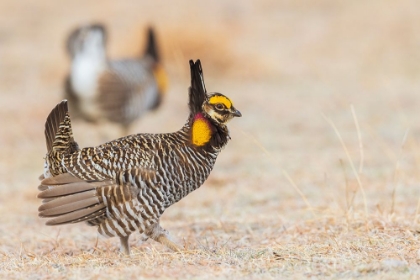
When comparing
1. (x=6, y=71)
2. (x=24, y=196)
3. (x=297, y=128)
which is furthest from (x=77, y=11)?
(x=24, y=196)

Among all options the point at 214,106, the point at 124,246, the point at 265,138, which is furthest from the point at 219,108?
the point at 265,138

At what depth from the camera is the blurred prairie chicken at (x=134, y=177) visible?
4105 mm

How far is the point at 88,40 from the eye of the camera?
9094 mm

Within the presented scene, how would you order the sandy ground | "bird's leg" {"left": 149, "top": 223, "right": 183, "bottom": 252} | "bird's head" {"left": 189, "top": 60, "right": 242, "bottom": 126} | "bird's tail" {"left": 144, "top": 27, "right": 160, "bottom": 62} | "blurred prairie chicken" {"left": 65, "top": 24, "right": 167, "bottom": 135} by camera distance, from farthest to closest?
"bird's tail" {"left": 144, "top": 27, "right": 160, "bottom": 62}
"blurred prairie chicken" {"left": 65, "top": 24, "right": 167, "bottom": 135}
"bird's head" {"left": 189, "top": 60, "right": 242, "bottom": 126}
"bird's leg" {"left": 149, "top": 223, "right": 183, "bottom": 252}
the sandy ground

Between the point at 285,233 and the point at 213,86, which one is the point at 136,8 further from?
the point at 285,233

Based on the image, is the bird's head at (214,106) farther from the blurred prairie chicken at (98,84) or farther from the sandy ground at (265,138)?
the blurred prairie chicken at (98,84)

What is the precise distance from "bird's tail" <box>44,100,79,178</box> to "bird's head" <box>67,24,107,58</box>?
446 centimetres

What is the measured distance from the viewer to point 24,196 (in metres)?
7.29

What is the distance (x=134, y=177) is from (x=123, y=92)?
5.20 m

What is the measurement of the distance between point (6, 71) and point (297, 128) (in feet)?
21.6

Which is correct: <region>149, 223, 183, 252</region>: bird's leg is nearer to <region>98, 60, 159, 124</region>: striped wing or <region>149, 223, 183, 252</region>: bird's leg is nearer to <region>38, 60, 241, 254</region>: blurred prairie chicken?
<region>38, 60, 241, 254</region>: blurred prairie chicken

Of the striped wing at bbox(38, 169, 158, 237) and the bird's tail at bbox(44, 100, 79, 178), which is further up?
the bird's tail at bbox(44, 100, 79, 178)

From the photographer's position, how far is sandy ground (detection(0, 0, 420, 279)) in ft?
13.3

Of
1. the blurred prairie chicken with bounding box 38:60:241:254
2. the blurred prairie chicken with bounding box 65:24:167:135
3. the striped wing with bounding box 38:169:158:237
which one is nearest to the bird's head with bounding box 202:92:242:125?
the blurred prairie chicken with bounding box 38:60:241:254
